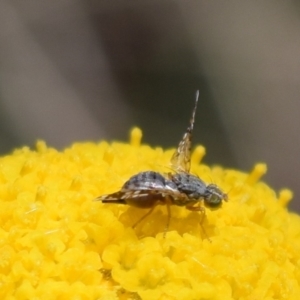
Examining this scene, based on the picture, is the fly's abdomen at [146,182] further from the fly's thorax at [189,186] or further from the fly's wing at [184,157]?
the fly's wing at [184,157]

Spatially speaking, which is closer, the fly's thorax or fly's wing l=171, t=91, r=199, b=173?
the fly's thorax

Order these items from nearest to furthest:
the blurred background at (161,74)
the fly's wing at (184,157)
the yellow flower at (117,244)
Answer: the yellow flower at (117,244) → the fly's wing at (184,157) → the blurred background at (161,74)

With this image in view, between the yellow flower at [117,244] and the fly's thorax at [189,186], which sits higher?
the fly's thorax at [189,186]

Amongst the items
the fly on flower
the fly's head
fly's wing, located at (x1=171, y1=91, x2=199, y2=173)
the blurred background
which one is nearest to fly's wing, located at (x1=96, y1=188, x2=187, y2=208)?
the fly on flower

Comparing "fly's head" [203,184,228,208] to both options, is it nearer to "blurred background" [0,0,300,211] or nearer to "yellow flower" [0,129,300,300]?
"yellow flower" [0,129,300,300]

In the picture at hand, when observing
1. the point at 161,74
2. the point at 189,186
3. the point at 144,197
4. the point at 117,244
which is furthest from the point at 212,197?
the point at 161,74

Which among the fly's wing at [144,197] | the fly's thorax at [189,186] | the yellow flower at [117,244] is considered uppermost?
the fly's thorax at [189,186]

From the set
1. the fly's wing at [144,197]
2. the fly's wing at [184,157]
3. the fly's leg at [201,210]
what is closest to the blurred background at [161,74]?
the fly's wing at [184,157]
